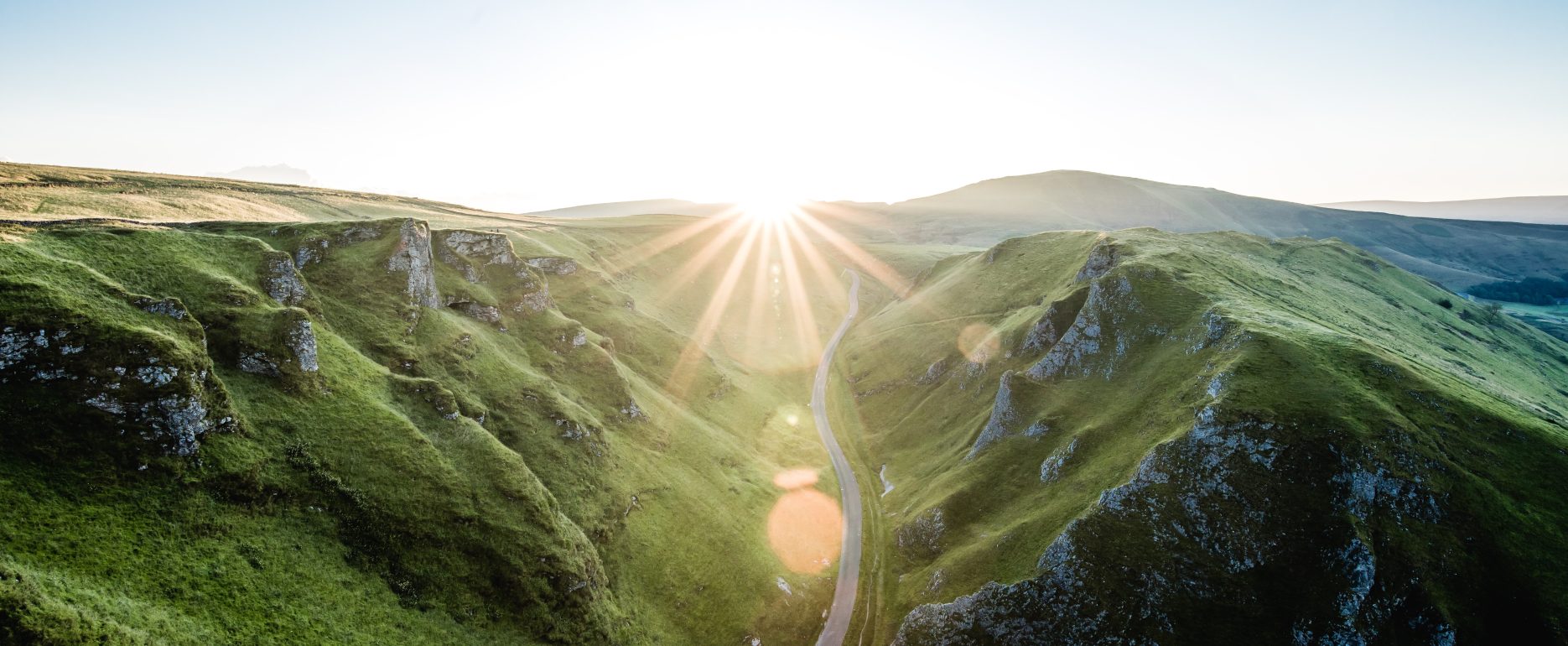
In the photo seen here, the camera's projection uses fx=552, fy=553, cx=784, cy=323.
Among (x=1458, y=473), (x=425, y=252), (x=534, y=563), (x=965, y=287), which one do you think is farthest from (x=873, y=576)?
(x=965, y=287)

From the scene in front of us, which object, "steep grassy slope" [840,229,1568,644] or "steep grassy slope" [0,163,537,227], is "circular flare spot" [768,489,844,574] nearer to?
"steep grassy slope" [840,229,1568,644]

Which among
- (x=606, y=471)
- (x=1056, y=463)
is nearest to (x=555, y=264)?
(x=606, y=471)

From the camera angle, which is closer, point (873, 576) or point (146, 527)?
point (146, 527)

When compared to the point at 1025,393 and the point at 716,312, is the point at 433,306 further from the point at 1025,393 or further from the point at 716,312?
the point at 716,312

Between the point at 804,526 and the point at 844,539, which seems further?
the point at 804,526

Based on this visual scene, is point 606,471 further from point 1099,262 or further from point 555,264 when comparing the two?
point 1099,262

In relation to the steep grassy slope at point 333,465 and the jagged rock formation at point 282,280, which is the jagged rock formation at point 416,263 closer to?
the steep grassy slope at point 333,465

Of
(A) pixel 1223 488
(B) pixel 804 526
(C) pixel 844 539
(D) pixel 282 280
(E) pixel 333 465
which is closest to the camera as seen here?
(E) pixel 333 465
